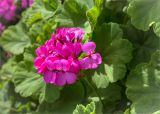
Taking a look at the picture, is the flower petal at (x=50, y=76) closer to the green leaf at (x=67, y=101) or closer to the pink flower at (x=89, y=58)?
the pink flower at (x=89, y=58)

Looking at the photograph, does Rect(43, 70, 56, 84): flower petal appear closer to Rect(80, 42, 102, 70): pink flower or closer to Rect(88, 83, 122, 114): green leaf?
Result: Rect(80, 42, 102, 70): pink flower

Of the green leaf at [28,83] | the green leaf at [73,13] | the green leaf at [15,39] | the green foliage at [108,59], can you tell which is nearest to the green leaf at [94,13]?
the green foliage at [108,59]

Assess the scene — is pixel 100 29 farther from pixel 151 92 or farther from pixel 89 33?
pixel 151 92

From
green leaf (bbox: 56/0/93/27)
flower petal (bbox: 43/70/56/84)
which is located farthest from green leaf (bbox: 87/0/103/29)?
flower petal (bbox: 43/70/56/84)

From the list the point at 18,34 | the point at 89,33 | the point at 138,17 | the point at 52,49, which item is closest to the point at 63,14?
the point at 89,33

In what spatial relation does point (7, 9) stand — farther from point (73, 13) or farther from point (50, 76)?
point (50, 76)

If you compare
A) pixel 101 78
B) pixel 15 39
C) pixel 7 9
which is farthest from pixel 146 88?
pixel 7 9

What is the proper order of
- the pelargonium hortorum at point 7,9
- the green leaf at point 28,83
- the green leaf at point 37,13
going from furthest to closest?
the pelargonium hortorum at point 7,9
the green leaf at point 37,13
the green leaf at point 28,83

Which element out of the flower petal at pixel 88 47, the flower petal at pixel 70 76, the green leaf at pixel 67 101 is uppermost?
the flower petal at pixel 88 47
